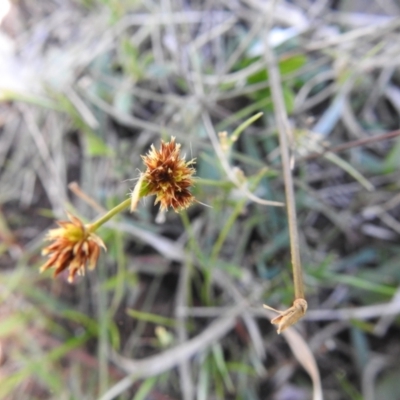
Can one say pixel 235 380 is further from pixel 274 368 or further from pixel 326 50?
pixel 326 50

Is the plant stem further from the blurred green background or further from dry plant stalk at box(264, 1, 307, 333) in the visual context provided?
the blurred green background

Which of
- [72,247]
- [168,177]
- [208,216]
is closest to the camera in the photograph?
[168,177]

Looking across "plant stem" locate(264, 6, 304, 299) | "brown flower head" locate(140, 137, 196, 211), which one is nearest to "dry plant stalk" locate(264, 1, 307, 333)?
"plant stem" locate(264, 6, 304, 299)

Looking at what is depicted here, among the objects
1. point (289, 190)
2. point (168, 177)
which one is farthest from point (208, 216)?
point (168, 177)

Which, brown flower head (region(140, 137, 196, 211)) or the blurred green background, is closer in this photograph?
brown flower head (region(140, 137, 196, 211))

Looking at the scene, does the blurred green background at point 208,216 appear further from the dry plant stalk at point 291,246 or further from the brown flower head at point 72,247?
the brown flower head at point 72,247

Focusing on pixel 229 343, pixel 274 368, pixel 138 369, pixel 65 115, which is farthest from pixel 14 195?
pixel 274 368

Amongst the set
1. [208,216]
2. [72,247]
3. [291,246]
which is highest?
[208,216]

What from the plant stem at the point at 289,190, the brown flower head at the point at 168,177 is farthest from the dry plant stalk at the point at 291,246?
the brown flower head at the point at 168,177

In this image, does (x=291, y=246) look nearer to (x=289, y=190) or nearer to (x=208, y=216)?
(x=289, y=190)
